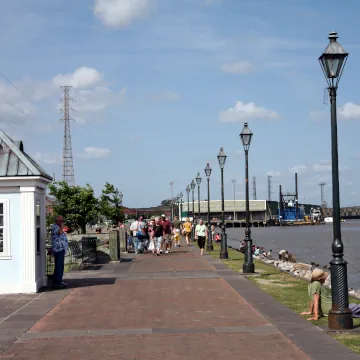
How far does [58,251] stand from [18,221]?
6.49 feet

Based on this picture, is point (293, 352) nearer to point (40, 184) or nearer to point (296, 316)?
point (296, 316)

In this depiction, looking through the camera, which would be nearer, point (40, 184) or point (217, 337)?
point (217, 337)

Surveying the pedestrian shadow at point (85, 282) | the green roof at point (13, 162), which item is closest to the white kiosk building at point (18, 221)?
the green roof at point (13, 162)

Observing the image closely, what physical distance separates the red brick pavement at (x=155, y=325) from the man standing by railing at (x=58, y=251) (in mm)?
659

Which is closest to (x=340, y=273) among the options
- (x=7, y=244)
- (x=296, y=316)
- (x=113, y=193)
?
(x=296, y=316)

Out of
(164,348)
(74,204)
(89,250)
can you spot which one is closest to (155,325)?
(164,348)

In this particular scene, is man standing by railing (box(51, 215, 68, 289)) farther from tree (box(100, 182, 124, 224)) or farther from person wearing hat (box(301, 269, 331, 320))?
tree (box(100, 182, 124, 224))

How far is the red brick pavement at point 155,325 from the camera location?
9242mm

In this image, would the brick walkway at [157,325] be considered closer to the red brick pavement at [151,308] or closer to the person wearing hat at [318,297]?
the red brick pavement at [151,308]

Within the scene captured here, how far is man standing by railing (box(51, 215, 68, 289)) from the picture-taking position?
17.6 meters

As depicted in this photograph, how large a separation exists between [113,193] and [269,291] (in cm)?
5160

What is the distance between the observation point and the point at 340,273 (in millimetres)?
10938

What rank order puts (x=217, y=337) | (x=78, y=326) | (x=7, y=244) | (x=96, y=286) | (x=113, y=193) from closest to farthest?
(x=217, y=337) → (x=78, y=326) → (x=7, y=244) → (x=96, y=286) → (x=113, y=193)

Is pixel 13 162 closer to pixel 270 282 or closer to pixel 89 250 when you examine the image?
pixel 270 282
